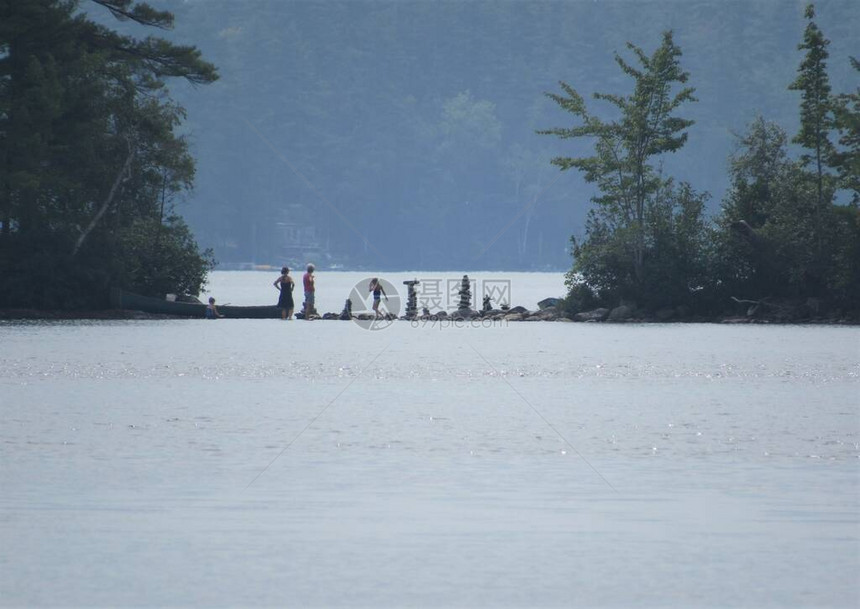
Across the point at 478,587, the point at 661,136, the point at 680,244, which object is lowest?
the point at 478,587

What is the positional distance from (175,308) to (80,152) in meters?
6.48

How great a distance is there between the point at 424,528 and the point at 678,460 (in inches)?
166

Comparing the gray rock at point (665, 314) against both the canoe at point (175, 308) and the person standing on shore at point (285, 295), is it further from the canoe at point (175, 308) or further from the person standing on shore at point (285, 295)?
the canoe at point (175, 308)

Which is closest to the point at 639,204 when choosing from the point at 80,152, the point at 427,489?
the point at 80,152

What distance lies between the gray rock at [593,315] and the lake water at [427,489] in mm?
26308

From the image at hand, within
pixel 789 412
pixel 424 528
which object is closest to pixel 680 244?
pixel 789 412

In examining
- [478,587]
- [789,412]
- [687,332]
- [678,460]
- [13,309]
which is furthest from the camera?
[13,309]

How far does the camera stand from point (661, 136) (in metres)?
51.5

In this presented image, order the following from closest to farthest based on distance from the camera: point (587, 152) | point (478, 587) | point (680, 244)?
point (478, 587) < point (680, 244) < point (587, 152)

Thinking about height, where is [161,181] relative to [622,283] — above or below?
above

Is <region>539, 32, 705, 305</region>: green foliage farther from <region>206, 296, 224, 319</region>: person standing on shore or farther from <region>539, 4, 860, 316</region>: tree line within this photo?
<region>206, 296, 224, 319</region>: person standing on shore

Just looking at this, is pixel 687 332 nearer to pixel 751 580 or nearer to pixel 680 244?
pixel 680 244

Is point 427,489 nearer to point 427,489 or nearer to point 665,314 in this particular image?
point 427,489

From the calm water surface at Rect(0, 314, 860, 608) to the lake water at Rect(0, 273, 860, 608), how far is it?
0.03m
